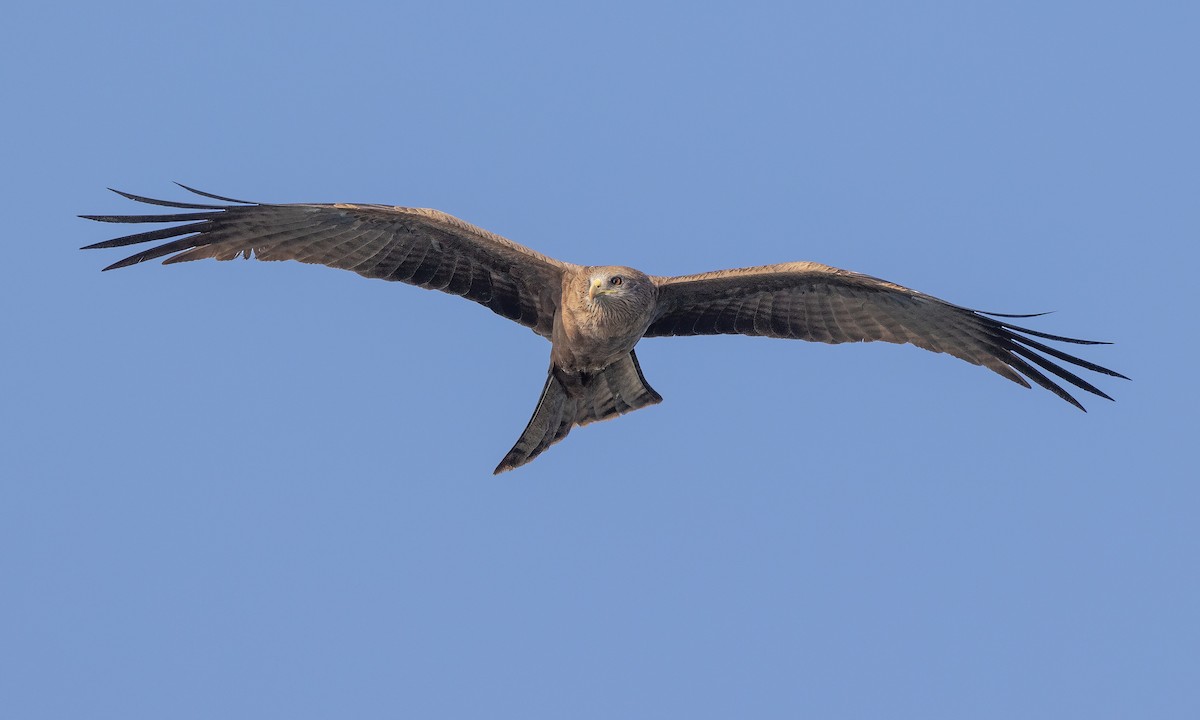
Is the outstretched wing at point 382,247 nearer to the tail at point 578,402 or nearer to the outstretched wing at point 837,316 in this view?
the tail at point 578,402

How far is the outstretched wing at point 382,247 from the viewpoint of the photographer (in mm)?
11594

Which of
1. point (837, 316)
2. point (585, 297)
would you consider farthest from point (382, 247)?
point (837, 316)

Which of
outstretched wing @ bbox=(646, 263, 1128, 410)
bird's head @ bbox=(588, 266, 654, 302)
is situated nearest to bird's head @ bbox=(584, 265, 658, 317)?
bird's head @ bbox=(588, 266, 654, 302)

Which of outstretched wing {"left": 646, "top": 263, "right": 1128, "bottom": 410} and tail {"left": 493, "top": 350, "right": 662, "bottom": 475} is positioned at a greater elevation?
outstretched wing {"left": 646, "top": 263, "right": 1128, "bottom": 410}

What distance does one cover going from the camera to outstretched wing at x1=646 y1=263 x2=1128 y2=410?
12.2 m

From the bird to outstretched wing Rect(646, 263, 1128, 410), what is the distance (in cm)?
1

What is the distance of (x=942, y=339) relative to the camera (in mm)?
12773

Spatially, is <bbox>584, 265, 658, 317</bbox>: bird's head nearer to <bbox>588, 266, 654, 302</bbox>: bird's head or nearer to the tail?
<bbox>588, 266, 654, 302</bbox>: bird's head

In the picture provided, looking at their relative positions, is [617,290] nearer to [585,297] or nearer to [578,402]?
[585,297]

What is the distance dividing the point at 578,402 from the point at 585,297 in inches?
53.7

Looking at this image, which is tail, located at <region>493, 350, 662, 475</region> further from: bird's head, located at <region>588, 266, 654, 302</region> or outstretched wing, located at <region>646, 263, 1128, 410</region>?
bird's head, located at <region>588, 266, 654, 302</region>

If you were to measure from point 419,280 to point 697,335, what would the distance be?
2360 mm

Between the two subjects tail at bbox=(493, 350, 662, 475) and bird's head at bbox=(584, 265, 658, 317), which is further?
tail at bbox=(493, 350, 662, 475)

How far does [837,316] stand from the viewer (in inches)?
498
